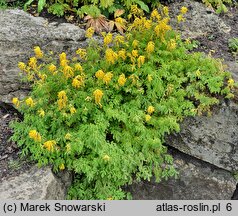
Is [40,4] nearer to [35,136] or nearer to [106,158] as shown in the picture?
[35,136]

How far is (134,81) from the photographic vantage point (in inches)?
196

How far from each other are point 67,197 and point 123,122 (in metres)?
1.17

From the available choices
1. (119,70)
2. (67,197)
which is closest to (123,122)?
(119,70)

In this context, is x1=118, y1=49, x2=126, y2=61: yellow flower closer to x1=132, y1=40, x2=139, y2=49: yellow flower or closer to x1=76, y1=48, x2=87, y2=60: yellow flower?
x1=132, y1=40, x2=139, y2=49: yellow flower

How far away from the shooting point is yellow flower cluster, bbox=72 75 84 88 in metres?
4.60

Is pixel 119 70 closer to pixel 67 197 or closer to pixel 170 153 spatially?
pixel 170 153

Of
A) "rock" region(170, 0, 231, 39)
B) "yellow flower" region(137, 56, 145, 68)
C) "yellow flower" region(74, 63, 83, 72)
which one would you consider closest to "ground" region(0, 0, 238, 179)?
"rock" region(170, 0, 231, 39)

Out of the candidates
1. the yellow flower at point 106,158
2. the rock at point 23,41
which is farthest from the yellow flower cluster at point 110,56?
the yellow flower at point 106,158

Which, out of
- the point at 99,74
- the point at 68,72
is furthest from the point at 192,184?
the point at 68,72

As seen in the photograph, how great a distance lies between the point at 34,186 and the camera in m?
4.43

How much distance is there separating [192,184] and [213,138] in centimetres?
71

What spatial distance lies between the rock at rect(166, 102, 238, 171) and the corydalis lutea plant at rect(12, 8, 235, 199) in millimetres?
171

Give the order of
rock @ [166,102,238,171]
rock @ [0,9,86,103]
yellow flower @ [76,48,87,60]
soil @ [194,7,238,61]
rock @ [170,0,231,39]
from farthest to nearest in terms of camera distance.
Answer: rock @ [170,0,231,39]
soil @ [194,7,238,61]
rock @ [0,9,86,103]
rock @ [166,102,238,171]
yellow flower @ [76,48,87,60]

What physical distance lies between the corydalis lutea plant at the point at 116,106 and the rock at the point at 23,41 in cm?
38
